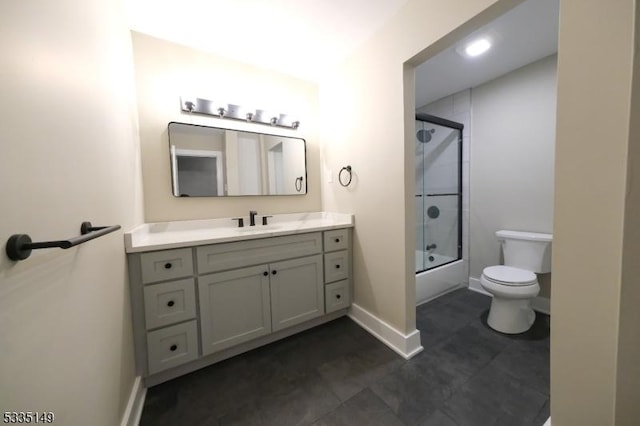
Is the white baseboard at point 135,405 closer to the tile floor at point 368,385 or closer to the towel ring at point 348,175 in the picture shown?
the tile floor at point 368,385

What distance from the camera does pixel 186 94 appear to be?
178cm

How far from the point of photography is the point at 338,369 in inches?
57.2

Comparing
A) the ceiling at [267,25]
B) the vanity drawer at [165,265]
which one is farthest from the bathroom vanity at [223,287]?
the ceiling at [267,25]

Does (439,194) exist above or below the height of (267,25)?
below

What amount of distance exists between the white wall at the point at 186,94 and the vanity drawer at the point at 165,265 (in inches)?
22.5

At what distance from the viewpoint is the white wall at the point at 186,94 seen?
65.8 inches

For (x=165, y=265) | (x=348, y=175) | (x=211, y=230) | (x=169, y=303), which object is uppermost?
(x=348, y=175)

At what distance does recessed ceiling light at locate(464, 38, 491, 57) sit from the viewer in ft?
5.77

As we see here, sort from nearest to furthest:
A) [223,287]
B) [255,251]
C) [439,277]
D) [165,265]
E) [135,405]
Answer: [135,405]
[165,265]
[223,287]
[255,251]
[439,277]

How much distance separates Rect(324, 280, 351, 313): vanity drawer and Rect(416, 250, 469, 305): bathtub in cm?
77

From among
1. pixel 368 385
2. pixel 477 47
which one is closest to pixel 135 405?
pixel 368 385

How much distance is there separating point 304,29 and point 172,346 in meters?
2.26

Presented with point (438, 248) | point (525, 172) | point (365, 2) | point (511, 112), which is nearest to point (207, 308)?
point (365, 2)

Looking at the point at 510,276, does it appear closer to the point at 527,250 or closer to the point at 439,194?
the point at 527,250
